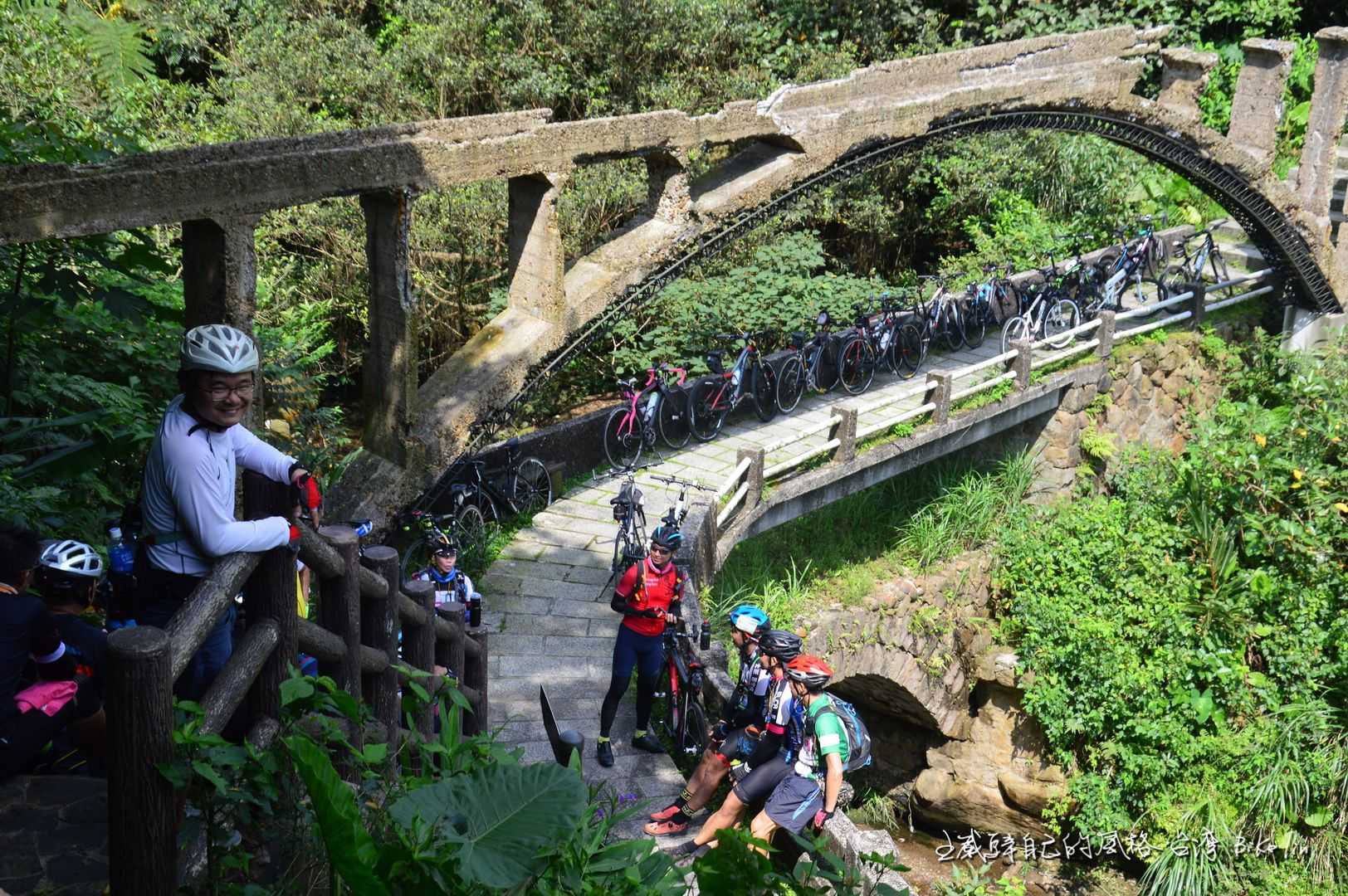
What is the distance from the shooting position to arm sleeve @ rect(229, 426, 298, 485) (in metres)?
4.07

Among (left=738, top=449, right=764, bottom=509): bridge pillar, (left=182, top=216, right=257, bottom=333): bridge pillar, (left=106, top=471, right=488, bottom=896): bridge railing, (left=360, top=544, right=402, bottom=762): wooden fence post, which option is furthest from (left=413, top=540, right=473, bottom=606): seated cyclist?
(left=738, top=449, right=764, bottom=509): bridge pillar

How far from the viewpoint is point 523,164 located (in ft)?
28.2

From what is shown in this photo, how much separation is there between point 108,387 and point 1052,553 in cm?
1169

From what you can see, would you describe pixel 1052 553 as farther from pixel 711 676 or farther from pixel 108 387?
pixel 108 387

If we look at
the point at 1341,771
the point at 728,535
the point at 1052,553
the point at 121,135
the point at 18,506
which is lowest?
the point at 1341,771

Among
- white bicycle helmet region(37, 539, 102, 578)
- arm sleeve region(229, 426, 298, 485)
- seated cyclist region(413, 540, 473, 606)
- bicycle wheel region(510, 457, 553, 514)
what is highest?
arm sleeve region(229, 426, 298, 485)

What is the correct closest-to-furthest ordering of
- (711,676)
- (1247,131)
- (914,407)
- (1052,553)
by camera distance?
(711,676), (914,407), (1052,553), (1247,131)

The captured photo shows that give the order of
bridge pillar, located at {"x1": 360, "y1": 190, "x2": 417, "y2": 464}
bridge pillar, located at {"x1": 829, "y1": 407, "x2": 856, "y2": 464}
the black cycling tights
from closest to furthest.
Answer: the black cycling tights, bridge pillar, located at {"x1": 360, "y1": 190, "x2": 417, "y2": 464}, bridge pillar, located at {"x1": 829, "y1": 407, "x2": 856, "y2": 464}

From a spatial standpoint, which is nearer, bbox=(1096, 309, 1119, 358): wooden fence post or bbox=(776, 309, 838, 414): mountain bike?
bbox=(776, 309, 838, 414): mountain bike

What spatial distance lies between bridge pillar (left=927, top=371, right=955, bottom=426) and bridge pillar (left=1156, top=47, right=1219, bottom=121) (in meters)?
5.09

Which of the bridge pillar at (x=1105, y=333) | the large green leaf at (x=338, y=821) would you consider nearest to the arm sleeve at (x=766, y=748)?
the large green leaf at (x=338, y=821)

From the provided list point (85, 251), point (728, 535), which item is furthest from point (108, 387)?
point (728, 535)

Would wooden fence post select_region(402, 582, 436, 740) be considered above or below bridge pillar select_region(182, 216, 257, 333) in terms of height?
below

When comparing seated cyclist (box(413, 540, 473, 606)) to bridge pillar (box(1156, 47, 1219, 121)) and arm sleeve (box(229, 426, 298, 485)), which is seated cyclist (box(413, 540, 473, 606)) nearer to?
arm sleeve (box(229, 426, 298, 485))
